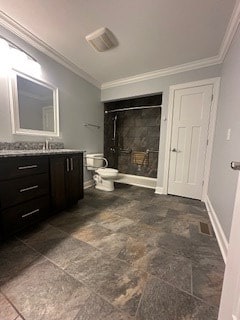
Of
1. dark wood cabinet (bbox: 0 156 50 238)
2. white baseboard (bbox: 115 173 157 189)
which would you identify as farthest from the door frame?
dark wood cabinet (bbox: 0 156 50 238)

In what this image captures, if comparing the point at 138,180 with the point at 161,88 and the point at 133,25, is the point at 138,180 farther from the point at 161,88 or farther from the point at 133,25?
the point at 133,25

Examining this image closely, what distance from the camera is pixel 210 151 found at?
2.44m

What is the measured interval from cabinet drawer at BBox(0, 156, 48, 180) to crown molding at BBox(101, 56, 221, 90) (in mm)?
2369

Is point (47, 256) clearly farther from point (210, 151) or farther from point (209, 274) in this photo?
point (210, 151)

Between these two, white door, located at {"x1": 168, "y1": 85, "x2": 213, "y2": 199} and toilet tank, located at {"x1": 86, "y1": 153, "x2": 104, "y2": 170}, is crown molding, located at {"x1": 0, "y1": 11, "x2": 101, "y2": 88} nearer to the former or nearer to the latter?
toilet tank, located at {"x1": 86, "y1": 153, "x2": 104, "y2": 170}

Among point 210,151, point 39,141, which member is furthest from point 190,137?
point 39,141

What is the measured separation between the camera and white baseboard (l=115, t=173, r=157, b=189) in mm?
3581

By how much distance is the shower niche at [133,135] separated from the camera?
3.85m

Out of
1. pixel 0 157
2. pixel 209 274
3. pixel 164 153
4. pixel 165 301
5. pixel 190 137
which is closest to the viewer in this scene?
pixel 165 301

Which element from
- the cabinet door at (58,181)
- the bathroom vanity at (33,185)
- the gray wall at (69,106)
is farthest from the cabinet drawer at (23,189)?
the gray wall at (69,106)

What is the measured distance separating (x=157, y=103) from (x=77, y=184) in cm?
287

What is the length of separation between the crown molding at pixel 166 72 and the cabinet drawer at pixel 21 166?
7.77 feet

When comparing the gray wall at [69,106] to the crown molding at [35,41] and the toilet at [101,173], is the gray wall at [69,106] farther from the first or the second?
the toilet at [101,173]

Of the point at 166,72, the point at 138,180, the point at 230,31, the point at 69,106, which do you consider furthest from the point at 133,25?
the point at 138,180
